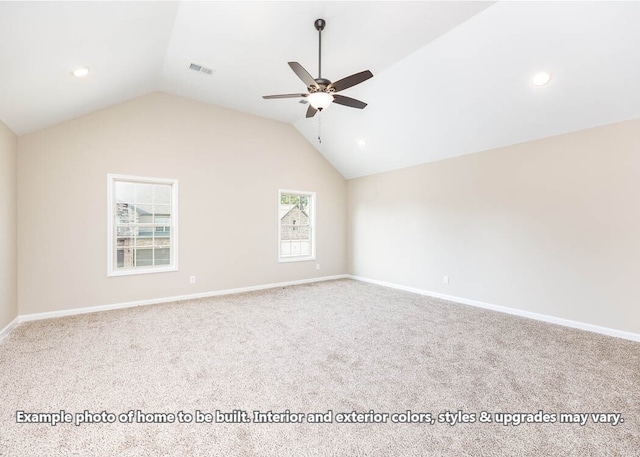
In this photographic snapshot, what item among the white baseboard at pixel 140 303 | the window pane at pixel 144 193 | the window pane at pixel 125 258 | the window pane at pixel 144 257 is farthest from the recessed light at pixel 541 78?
the window pane at pixel 125 258

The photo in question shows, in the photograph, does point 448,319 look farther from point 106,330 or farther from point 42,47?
point 42,47

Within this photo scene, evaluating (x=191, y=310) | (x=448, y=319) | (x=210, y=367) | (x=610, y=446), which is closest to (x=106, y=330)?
(x=191, y=310)

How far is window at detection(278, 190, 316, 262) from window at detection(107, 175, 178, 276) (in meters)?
2.14

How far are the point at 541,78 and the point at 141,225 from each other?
6.10 metres

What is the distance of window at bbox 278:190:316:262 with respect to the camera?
6.41 m

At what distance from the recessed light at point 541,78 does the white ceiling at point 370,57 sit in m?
0.06

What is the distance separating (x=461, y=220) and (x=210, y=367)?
454 cm

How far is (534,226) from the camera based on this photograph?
167 inches

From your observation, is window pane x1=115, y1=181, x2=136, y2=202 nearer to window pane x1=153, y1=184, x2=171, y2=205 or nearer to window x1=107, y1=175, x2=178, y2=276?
window x1=107, y1=175, x2=178, y2=276

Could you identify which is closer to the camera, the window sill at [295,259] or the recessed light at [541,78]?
the recessed light at [541,78]

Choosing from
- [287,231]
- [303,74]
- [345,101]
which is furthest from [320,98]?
[287,231]

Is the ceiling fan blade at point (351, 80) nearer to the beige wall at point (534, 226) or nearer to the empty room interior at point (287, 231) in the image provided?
the empty room interior at point (287, 231)

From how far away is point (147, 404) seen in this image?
7.01 ft

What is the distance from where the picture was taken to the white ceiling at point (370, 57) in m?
2.59
